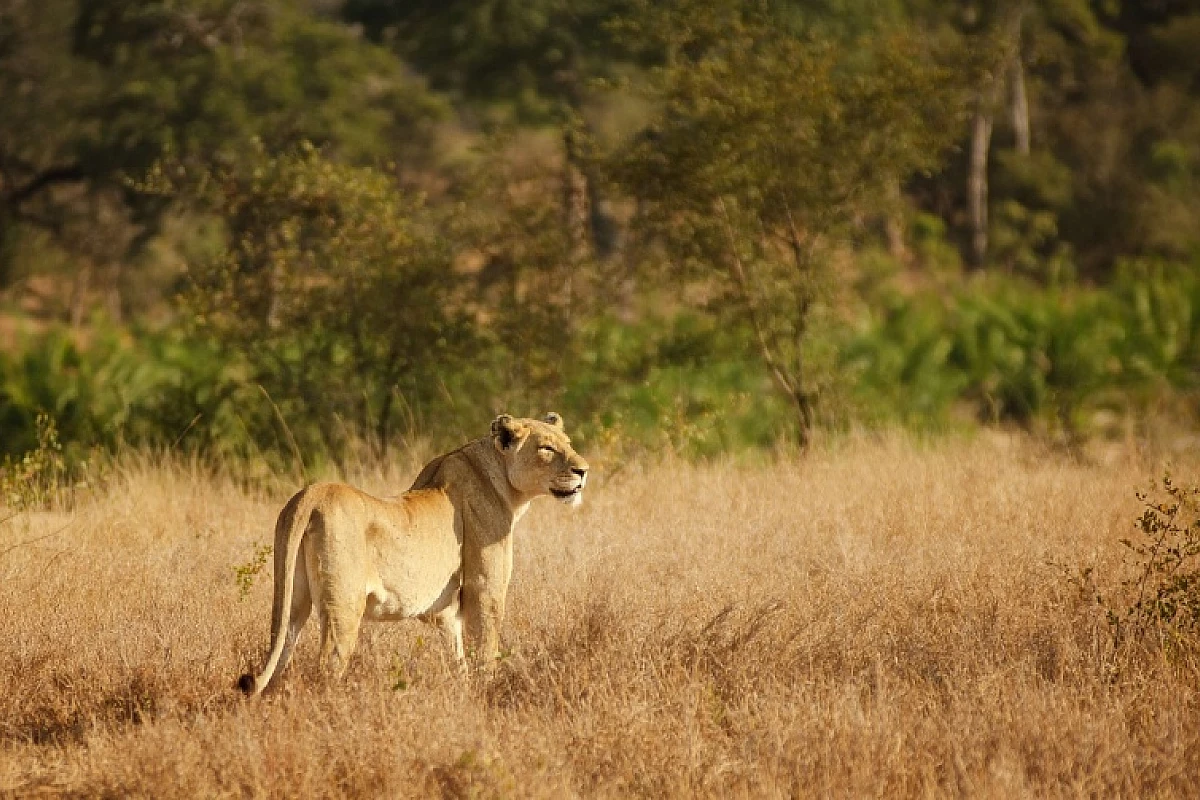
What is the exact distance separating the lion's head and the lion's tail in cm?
104

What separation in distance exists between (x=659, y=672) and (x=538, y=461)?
3.21 ft

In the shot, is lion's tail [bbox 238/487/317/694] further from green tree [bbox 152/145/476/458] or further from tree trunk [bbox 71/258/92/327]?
tree trunk [bbox 71/258/92/327]

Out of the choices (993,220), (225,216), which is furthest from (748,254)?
(993,220)

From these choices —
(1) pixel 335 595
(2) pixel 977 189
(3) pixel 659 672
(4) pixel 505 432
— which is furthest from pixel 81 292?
(1) pixel 335 595

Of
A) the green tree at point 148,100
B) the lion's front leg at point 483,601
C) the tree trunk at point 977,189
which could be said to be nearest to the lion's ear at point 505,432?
the lion's front leg at point 483,601

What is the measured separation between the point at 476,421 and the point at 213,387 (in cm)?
236

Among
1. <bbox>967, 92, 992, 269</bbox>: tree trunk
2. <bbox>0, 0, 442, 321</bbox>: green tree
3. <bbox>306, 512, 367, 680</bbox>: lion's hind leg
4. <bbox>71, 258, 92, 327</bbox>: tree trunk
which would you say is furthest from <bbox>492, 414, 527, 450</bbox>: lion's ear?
<bbox>967, 92, 992, 269</bbox>: tree trunk

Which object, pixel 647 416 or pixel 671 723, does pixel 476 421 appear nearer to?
pixel 647 416

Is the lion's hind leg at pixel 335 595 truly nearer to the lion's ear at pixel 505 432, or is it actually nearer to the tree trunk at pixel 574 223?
the lion's ear at pixel 505 432

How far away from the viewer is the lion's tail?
5.53 metres

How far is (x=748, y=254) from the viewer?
41.5 feet

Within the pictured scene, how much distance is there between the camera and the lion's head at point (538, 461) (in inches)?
252

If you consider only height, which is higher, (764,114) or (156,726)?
(764,114)

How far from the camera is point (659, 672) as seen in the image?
20.6ft
